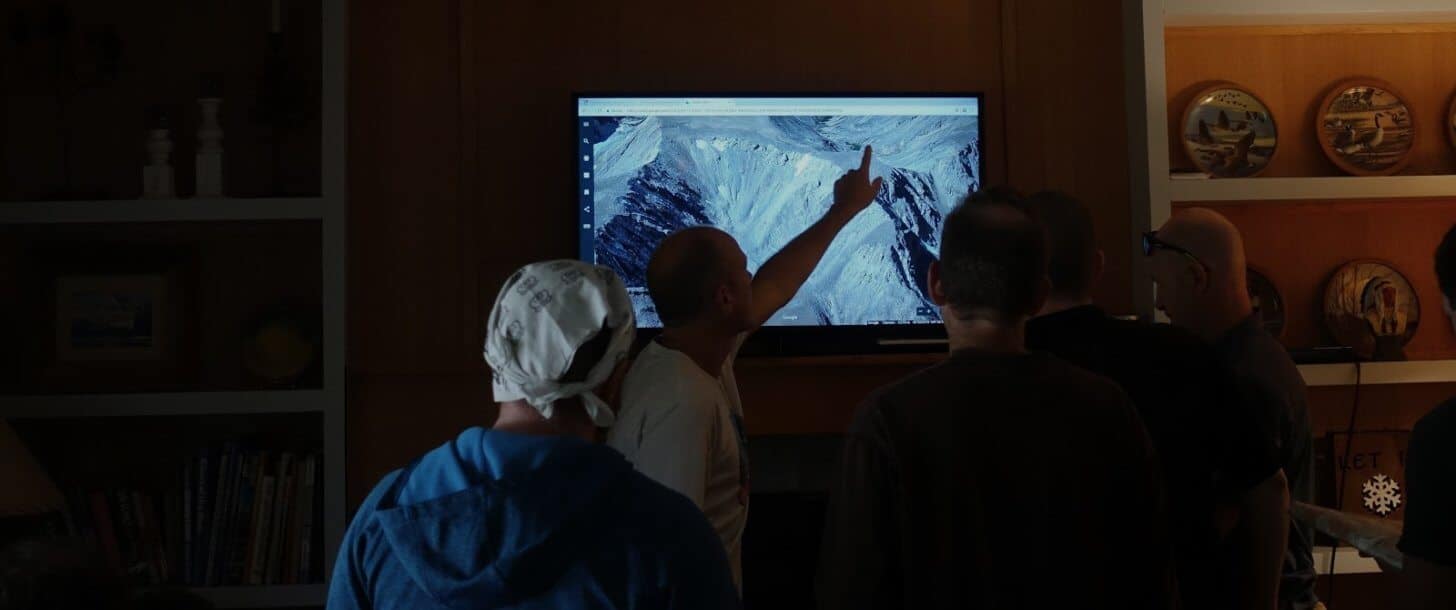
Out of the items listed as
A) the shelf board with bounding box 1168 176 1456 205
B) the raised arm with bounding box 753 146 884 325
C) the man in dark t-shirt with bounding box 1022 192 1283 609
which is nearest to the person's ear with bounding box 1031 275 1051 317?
the man in dark t-shirt with bounding box 1022 192 1283 609

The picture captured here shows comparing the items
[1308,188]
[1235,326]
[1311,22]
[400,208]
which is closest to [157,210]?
[400,208]

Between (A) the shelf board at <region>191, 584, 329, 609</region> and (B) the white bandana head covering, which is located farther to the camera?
(A) the shelf board at <region>191, 584, 329, 609</region>

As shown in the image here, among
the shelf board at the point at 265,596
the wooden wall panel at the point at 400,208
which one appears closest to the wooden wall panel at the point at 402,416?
the wooden wall panel at the point at 400,208

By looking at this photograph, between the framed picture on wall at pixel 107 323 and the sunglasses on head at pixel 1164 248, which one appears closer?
the sunglasses on head at pixel 1164 248

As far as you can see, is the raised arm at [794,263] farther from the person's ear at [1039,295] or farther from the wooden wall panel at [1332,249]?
the wooden wall panel at [1332,249]

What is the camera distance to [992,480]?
1.71 meters

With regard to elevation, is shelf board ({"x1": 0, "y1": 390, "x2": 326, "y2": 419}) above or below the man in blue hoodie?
above

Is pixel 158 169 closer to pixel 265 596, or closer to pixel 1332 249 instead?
pixel 265 596

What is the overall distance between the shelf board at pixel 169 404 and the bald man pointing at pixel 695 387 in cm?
121

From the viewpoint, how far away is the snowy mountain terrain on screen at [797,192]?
3230 millimetres

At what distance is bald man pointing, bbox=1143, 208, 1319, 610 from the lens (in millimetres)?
2619

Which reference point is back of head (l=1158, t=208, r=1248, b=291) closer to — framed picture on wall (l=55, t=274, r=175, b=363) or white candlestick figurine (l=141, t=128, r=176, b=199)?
white candlestick figurine (l=141, t=128, r=176, b=199)

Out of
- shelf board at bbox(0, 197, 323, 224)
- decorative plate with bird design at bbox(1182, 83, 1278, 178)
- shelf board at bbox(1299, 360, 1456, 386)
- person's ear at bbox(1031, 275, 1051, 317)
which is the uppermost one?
decorative plate with bird design at bbox(1182, 83, 1278, 178)

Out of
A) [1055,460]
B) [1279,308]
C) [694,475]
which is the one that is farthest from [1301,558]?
[694,475]
